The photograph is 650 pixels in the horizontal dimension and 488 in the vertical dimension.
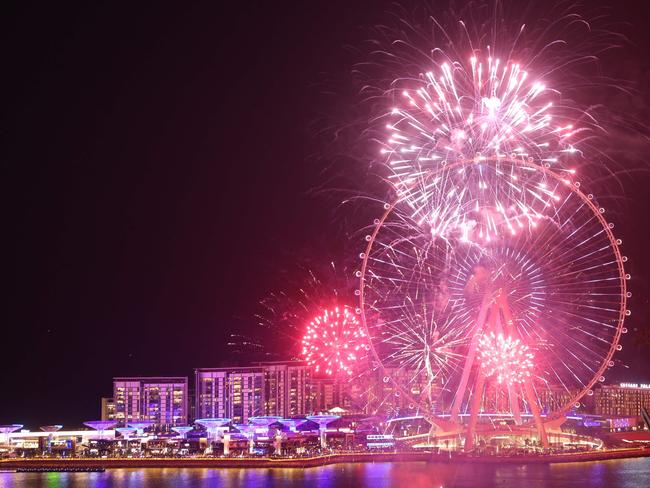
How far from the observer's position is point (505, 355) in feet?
99.9

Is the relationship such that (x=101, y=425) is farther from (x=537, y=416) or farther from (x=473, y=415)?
(x=537, y=416)

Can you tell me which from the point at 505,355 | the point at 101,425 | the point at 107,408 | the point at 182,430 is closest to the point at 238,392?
the point at 107,408

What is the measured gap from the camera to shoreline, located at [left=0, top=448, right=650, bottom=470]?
3522 cm

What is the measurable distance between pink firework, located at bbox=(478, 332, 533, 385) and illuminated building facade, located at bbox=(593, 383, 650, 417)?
98.0ft

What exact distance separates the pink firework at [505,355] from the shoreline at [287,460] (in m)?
4.53

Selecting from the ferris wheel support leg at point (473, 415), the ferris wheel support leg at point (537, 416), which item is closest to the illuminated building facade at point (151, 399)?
the ferris wheel support leg at point (473, 415)

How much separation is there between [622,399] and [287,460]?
32.2m

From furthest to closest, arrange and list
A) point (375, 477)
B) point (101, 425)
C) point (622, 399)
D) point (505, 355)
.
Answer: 1. point (622, 399)
2. point (101, 425)
3. point (375, 477)
4. point (505, 355)

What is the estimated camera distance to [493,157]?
901 inches

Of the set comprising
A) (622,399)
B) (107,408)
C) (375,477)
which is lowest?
(375,477)

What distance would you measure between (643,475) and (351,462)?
1159cm

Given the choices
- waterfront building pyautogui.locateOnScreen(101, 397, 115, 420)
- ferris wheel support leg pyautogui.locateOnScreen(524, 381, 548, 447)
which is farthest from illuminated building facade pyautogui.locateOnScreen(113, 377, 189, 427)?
ferris wheel support leg pyautogui.locateOnScreen(524, 381, 548, 447)

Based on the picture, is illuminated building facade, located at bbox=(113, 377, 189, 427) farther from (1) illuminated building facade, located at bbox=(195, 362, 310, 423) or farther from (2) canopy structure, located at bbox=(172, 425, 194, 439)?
(2) canopy structure, located at bbox=(172, 425, 194, 439)

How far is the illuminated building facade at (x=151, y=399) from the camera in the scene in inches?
2295
